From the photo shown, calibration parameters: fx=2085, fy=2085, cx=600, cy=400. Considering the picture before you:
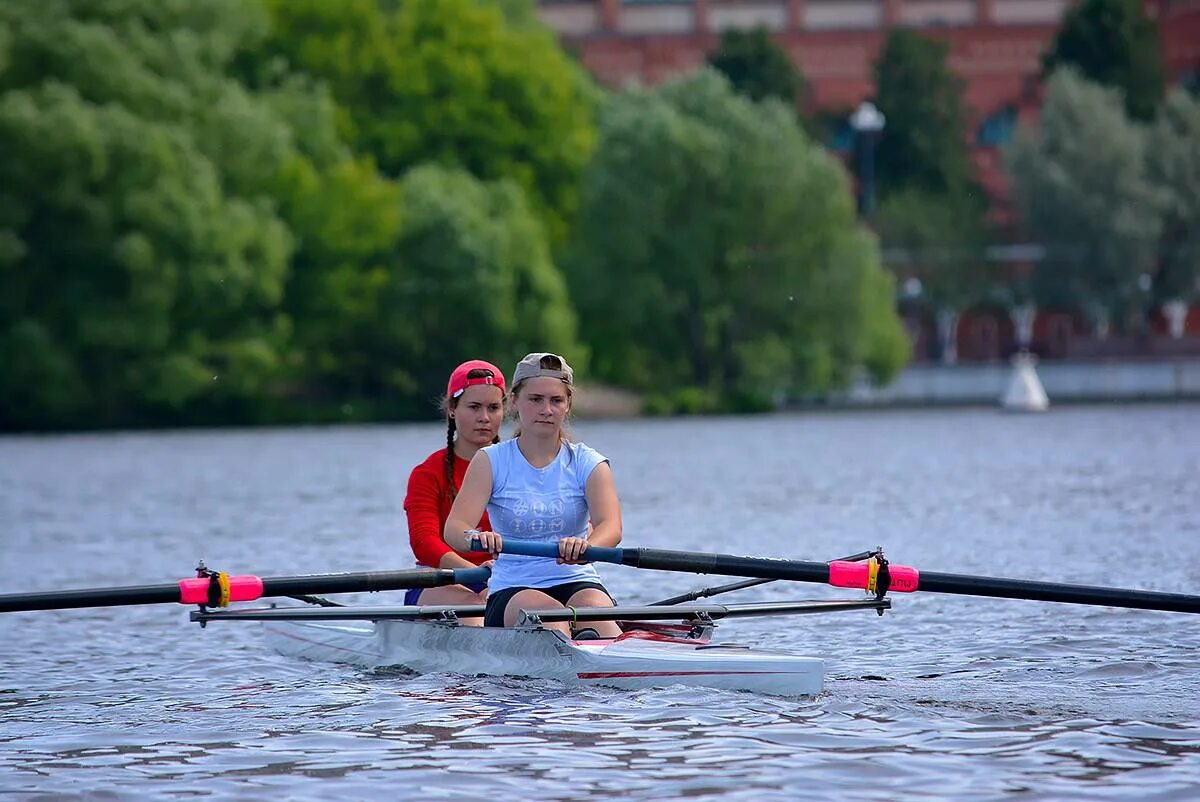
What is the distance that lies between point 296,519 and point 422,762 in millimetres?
15533

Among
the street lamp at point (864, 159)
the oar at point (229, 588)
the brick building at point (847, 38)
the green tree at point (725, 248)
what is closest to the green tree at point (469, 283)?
the green tree at point (725, 248)

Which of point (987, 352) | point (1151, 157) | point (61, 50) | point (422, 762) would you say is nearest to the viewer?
point (422, 762)

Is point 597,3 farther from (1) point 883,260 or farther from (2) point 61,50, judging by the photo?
(2) point 61,50

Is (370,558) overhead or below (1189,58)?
below

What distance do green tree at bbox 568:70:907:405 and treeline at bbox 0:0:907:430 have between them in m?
0.07

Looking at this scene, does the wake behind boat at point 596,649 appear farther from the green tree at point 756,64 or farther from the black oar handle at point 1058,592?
the green tree at point 756,64

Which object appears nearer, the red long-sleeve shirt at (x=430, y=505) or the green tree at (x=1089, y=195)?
the red long-sleeve shirt at (x=430, y=505)

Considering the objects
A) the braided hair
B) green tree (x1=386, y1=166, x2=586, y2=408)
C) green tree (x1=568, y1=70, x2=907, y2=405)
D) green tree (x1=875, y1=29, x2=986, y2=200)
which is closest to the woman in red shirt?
the braided hair

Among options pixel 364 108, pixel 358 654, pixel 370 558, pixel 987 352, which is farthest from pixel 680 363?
pixel 358 654

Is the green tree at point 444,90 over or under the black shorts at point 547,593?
over

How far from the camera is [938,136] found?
262 ft

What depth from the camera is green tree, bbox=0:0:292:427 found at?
4459 cm

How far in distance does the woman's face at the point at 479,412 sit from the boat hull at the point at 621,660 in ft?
3.47

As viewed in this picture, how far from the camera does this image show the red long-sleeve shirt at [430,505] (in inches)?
455
